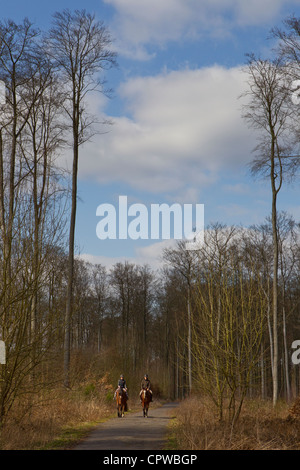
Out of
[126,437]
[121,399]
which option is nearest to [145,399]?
[121,399]

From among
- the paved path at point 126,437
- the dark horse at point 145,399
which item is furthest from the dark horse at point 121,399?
the paved path at point 126,437

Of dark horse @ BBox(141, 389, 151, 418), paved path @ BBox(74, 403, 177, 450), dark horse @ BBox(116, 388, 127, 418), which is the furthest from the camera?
dark horse @ BBox(141, 389, 151, 418)

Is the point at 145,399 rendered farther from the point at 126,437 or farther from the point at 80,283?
the point at 80,283

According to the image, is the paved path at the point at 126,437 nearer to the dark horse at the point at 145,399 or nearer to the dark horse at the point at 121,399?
the dark horse at the point at 121,399

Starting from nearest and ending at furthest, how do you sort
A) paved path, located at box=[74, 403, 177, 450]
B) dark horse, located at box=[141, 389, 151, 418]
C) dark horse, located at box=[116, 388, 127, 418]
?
A: paved path, located at box=[74, 403, 177, 450], dark horse, located at box=[116, 388, 127, 418], dark horse, located at box=[141, 389, 151, 418]

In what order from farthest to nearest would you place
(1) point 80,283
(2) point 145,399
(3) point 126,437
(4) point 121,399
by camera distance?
1. (1) point 80,283
2. (2) point 145,399
3. (4) point 121,399
4. (3) point 126,437

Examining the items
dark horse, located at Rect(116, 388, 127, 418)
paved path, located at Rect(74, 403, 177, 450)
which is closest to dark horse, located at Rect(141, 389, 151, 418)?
dark horse, located at Rect(116, 388, 127, 418)

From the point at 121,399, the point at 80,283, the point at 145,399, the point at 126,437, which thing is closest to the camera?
the point at 126,437

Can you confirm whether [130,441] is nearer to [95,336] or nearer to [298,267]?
[298,267]

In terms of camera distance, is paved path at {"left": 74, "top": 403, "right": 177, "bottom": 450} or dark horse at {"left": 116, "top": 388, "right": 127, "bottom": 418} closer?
paved path at {"left": 74, "top": 403, "right": 177, "bottom": 450}

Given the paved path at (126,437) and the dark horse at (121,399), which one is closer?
the paved path at (126,437)

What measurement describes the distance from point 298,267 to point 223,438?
35.0m

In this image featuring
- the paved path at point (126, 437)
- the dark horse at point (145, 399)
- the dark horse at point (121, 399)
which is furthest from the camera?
the dark horse at point (145, 399)

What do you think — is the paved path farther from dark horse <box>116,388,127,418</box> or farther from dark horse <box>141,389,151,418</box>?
dark horse <box>141,389,151,418</box>
